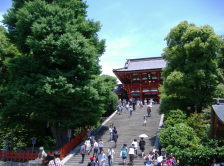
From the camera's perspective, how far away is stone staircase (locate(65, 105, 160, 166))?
48.7 ft

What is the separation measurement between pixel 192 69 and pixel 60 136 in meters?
11.3

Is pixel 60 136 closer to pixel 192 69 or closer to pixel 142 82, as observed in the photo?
pixel 192 69

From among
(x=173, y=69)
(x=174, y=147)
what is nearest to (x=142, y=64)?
(x=173, y=69)

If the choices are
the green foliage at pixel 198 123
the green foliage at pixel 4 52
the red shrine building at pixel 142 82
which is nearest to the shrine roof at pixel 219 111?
the green foliage at pixel 198 123

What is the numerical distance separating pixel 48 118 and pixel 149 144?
746cm

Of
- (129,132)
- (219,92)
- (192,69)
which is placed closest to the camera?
(219,92)

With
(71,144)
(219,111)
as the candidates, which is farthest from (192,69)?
(71,144)

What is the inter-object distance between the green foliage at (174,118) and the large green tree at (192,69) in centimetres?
144

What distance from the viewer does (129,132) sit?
19781 millimetres

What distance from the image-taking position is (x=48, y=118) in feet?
51.9

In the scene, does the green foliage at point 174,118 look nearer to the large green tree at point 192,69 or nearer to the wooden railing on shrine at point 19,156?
the large green tree at point 192,69

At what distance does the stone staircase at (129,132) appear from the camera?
14.8 meters

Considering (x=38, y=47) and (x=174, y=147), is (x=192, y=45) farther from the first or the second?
(x=38, y=47)

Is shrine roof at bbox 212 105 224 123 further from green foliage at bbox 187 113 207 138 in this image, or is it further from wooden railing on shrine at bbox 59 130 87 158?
wooden railing on shrine at bbox 59 130 87 158
